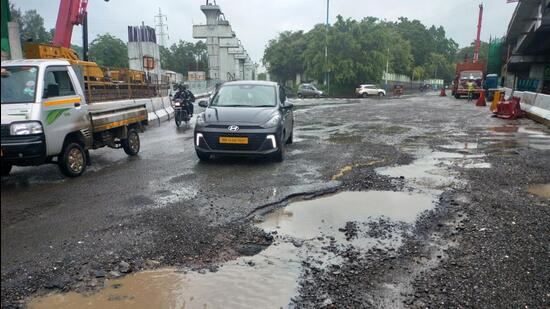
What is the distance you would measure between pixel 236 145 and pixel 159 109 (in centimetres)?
1155

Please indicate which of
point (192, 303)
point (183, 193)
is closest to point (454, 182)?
point (183, 193)

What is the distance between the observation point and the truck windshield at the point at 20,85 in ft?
21.9

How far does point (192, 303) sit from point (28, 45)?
1368 cm

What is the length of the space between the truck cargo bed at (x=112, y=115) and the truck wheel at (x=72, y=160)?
67 centimetres

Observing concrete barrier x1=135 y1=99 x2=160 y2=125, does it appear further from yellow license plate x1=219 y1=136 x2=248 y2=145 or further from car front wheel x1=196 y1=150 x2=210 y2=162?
yellow license plate x1=219 y1=136 x2=248 y2=145

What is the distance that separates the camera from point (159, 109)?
736 inches

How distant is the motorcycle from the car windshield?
671cm

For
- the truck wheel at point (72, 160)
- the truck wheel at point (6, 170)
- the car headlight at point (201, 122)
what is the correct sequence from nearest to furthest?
the truck wheel at point (72, 160)
the truck wheel at point (6, 170)
the car headlight at point (201, 122)

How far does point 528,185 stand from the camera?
6.71m

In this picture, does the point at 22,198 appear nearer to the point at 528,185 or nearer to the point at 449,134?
the point at 528,185

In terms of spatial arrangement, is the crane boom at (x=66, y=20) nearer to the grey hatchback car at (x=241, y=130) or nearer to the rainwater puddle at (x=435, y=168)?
the grey hatchback car at (x=241, y=130)

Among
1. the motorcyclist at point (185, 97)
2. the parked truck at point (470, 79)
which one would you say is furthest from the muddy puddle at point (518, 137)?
the parked truck at point (470, 79)

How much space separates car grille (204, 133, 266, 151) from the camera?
8.19 meters

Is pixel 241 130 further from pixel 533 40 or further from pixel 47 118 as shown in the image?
pixel 533 40
